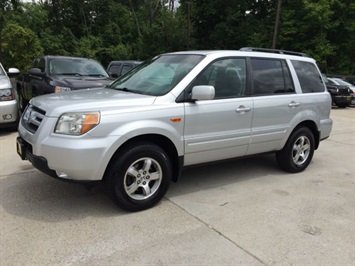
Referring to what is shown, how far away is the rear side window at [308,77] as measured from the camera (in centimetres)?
557

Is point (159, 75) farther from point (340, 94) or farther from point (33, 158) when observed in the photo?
point (340, 94)

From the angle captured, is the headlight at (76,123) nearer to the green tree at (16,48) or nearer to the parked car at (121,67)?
the parked car at (121,67)

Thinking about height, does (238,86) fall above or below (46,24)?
below

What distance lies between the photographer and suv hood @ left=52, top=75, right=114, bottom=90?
24.5 ft

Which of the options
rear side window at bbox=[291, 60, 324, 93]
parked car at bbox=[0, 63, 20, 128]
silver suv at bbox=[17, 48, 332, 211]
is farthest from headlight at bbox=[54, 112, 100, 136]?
parked car at bbox=[0, 63, 20, 128]

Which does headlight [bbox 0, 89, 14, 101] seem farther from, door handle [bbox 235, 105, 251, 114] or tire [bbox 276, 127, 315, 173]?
tire [bbox 276, 127, 315, 173]

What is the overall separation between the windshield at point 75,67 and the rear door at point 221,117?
4836 millimetres

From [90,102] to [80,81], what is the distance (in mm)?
4168

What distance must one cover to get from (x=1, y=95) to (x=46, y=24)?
105 feet

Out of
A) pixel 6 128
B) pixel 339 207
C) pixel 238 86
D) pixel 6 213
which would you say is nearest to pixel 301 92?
pixel 238 86

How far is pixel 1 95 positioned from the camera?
7195 millimetres

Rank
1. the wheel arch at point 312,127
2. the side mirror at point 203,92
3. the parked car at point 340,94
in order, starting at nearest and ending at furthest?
the side mirror at point 203,92
the wheel arch at point 312,127
the parked car at point 340,94

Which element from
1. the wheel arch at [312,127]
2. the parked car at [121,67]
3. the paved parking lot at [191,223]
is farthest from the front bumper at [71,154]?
the parked car at [121,67]

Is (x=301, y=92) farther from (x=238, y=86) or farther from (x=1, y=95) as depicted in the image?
(x=1, y=95)
